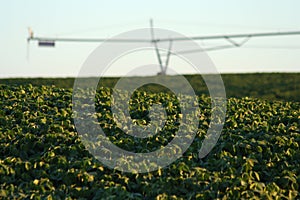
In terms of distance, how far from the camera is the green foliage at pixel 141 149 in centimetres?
696

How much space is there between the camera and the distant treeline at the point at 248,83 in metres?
19.1

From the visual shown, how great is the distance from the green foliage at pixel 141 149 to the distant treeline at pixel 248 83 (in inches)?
349

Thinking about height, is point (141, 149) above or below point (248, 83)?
below

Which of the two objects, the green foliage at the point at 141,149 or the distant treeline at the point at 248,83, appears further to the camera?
the distant treeline at the point at 248,83

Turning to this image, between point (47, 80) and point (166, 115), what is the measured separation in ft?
39.5

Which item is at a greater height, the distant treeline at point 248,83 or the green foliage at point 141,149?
the distant treeline at point 248,83

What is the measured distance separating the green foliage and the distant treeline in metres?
8.87

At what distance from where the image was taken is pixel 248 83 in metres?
21.3

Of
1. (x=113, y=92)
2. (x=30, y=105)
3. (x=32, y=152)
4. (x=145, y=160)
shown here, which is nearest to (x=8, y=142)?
(x=32, y=152)

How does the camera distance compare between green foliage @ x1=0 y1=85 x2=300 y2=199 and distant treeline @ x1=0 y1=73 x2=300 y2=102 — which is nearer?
green foliage @ x1=0 y1=85 x2=300 y2=199

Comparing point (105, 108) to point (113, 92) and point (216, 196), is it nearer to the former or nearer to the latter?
point (113, 92)

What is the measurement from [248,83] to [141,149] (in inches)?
545

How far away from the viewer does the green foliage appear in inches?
274

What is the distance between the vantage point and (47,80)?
2091 centimetres
